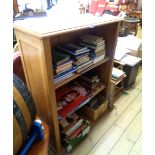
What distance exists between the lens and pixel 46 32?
824 millimetres

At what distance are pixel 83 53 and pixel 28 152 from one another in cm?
80

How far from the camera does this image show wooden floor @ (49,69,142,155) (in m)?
1.45

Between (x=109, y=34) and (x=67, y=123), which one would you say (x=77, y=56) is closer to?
(x=109, y=34)

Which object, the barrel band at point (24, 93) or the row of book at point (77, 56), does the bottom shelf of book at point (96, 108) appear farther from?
the barrel band at point (24, 93)

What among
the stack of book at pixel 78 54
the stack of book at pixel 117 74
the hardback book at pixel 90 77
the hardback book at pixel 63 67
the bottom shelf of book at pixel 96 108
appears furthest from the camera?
the stack of book at pixel 117 74

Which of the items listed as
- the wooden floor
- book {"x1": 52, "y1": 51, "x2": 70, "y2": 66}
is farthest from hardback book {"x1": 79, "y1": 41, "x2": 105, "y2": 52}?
the wooden floor

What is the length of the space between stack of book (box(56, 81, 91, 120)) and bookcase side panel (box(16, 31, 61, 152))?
14 centimetres

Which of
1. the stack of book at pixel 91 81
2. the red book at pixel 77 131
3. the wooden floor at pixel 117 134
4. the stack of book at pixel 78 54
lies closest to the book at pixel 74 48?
the stack of book at pixel 78 54

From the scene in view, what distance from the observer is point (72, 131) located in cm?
140

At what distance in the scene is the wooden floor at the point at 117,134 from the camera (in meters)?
1.45

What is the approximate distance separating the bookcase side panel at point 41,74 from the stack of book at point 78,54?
0.29 m

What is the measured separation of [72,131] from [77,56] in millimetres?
707

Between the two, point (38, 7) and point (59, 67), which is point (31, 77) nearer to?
point (59, 67)

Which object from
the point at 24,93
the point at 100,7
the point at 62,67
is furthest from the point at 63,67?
the point at 100,7
